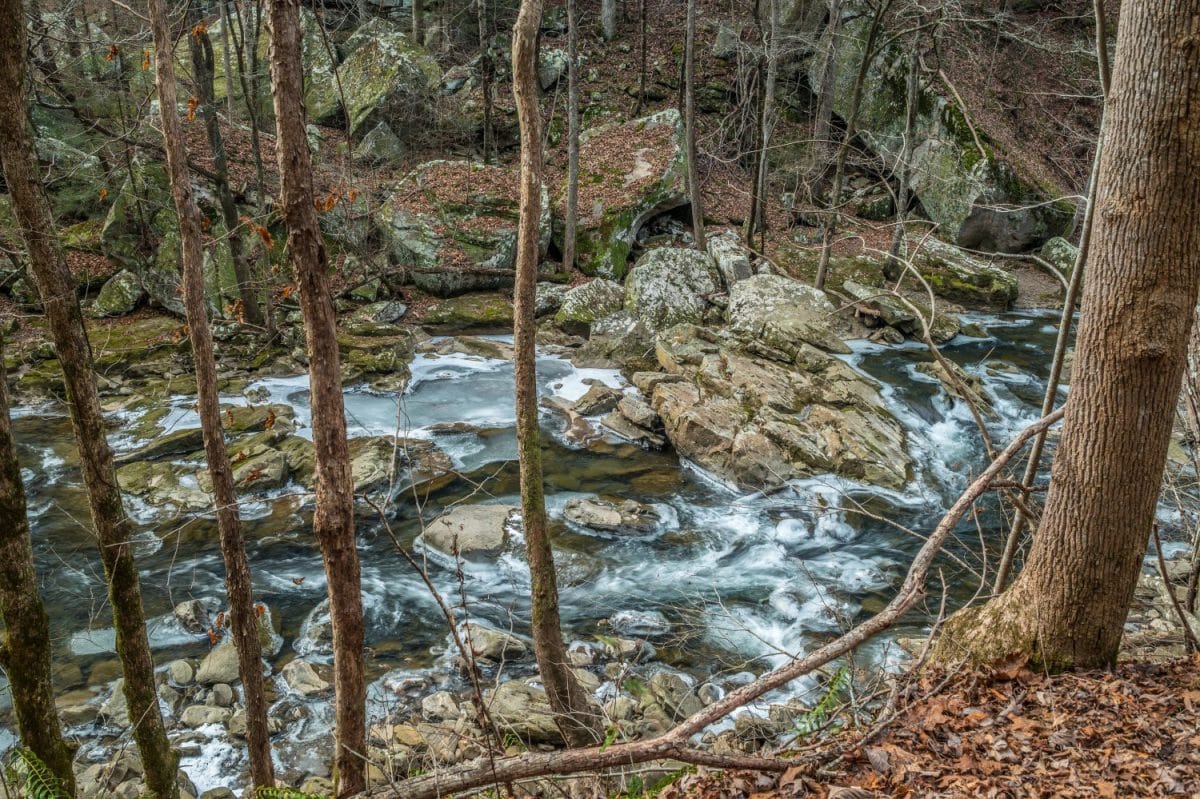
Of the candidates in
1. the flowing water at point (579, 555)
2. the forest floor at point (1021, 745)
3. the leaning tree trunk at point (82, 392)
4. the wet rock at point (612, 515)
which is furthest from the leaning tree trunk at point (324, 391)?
the wet rock at point (612, 515)

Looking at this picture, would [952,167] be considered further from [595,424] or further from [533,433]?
[533,433]

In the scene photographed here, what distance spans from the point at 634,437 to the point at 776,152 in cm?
1489

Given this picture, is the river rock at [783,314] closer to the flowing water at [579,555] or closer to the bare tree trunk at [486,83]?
the flowing water at [579,555]

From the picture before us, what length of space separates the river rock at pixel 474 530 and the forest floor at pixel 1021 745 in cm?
610

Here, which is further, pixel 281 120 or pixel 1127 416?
pixel 281 120

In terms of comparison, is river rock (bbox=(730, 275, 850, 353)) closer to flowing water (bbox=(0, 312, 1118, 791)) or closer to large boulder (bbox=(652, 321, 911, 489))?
large boulder (bbox=(652, 321, 911, 489))

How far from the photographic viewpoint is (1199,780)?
306 centimetres

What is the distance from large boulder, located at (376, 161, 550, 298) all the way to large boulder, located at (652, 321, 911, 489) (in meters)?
6.46

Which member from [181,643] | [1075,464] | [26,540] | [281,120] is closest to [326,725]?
[181,643]

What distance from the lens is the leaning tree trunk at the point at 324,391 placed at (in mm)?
3697

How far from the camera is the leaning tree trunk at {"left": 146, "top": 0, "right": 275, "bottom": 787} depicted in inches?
209

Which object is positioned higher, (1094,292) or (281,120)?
(281,120)

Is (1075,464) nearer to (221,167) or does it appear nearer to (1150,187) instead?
(1150,187)

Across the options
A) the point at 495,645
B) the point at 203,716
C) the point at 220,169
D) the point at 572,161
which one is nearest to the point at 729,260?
the point at 572,161
